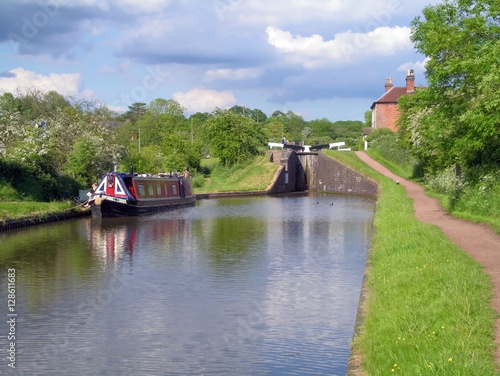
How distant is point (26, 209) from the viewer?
74.4 feet

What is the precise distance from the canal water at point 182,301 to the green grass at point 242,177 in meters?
23.1

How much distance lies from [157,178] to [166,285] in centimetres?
2012

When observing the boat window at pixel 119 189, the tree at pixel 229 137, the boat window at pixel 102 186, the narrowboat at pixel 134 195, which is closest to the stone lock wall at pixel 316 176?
the tree at pixel 229 137

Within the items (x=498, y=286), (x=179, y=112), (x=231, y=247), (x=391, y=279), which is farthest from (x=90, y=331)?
(x=179, y=112)

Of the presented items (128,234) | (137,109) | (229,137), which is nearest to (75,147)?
(128,234)

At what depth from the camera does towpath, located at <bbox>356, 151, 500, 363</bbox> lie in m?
9.21

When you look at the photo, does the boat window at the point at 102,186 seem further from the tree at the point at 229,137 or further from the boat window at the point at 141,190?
the tree at the point at 229,137

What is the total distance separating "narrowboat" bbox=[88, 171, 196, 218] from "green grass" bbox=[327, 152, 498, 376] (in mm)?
16880

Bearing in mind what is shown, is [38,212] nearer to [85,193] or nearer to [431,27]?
[85,193]

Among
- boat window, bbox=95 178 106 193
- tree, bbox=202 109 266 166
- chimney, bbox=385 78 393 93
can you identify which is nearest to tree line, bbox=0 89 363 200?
tree, bbox=202 109 266 166

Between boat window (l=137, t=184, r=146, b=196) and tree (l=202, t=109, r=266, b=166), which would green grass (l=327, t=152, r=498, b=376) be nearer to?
boat window (l=137, t=184, r=146, b=196)

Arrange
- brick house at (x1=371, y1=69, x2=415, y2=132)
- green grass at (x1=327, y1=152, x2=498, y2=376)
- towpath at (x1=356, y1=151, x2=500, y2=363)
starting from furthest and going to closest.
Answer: brick house at (x1=371, y1=69, x2=415, y2=132), towpath at (x1=356, y1=151, x2=500, y2=363), green grass at (x1=327, y1=152, x2=498, y2=376)

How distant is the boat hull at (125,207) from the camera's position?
26.6 m

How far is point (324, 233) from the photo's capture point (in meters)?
21.1
